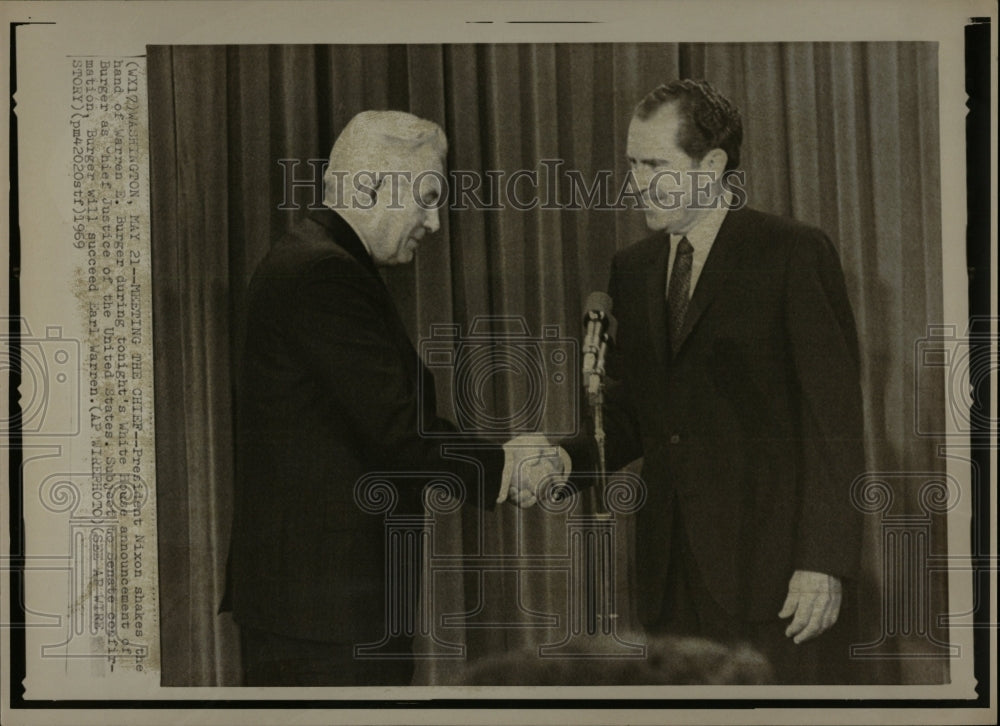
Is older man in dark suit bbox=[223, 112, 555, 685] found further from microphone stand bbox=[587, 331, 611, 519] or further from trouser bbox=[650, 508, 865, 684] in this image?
trouser bbox=[650, 508, 865, 684]

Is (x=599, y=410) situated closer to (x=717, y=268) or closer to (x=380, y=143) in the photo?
(x=717, y=268)

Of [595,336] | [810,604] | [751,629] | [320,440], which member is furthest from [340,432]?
[810,604]

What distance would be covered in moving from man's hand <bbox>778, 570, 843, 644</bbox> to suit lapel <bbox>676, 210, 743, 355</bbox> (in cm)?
98

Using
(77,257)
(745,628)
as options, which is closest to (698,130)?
(745,628)

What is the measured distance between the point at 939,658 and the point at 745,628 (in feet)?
2.37

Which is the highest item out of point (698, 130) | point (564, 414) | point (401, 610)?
point (698, 130)

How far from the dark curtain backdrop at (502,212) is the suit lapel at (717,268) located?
0.15 metres

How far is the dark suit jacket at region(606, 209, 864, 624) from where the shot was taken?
3.52 m

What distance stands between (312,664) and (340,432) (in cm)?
84

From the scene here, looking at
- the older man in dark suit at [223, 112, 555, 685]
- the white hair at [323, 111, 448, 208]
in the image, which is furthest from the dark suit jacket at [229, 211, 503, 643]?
the white hair at [323, 111, 448, 208]

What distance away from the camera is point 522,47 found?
356cm

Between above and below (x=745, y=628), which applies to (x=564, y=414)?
above

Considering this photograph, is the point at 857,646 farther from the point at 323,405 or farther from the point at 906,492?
the point at 323,405

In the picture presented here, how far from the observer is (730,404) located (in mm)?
3529
